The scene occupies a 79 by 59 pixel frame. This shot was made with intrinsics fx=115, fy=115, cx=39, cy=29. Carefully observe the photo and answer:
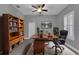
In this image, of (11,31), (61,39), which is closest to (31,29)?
(11,31)

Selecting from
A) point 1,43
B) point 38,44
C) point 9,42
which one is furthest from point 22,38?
point 38,44

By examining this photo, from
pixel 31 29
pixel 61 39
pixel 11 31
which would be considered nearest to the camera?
pixel 11 31

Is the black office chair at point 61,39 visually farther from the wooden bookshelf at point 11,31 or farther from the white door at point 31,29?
the wooden bookshelf at point 11,31

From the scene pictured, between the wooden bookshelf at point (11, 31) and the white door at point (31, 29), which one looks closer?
the wooden bookshelf at point (11, 31)

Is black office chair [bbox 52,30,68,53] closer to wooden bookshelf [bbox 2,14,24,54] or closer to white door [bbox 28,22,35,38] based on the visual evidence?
white door [bbox 28,22,35,38]

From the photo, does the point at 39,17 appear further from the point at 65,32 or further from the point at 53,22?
the point at 65,32

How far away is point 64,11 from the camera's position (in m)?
2.63

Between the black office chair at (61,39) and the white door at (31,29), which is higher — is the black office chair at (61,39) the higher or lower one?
the lower one

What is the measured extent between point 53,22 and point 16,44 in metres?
0.90

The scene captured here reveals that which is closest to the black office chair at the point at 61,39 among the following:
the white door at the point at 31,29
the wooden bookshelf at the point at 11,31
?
the white door at the point at 31,29

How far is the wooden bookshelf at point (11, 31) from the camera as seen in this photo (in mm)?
1926

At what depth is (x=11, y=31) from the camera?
85.3 inches

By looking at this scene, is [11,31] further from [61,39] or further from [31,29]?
[61,39]

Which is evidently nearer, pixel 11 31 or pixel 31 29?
pixel 11 31
